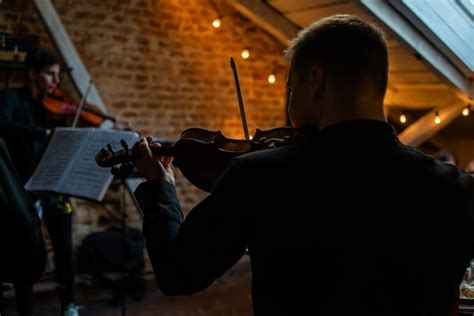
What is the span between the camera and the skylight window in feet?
13.6

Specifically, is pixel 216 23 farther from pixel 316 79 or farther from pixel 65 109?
pixel 316 79

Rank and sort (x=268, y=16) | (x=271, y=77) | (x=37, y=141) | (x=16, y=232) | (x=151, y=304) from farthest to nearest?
(x=271, y=77), (x=268, y=16), (x=151, y=304), (x=37, y=141), (x=16, y=232)

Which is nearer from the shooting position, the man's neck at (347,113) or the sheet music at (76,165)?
the man's neck at (347,113)

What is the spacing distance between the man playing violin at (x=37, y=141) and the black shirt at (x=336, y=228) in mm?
2724

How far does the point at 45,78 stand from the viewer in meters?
3.77

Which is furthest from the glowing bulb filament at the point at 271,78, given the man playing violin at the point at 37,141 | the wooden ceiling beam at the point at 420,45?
the man playing violin at the point at 37,141

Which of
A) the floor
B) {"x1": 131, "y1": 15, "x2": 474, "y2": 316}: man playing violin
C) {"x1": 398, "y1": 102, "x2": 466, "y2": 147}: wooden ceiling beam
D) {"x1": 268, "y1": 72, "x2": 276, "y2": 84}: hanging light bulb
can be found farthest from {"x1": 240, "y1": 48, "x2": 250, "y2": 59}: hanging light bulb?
{"x1": 131, "y1": 15, "x2": 474, "y2": 316}: man playing violin

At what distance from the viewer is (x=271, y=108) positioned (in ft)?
19.7

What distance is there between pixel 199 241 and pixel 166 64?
439 centimetres

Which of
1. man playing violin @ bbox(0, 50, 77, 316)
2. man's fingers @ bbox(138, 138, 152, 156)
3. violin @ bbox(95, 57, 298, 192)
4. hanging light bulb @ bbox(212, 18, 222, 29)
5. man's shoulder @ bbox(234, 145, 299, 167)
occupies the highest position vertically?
hanging light bulb @ bbox(212, 18, 222, 29)

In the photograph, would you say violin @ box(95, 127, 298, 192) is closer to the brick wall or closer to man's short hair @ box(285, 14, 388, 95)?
man's short hair @ box(285, 14, 388, 95)

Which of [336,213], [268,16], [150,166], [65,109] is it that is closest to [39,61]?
[65,109]

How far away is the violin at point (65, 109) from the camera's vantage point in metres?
4.01

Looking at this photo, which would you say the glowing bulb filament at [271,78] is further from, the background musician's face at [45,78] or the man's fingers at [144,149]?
the man's fingers at [144,149]
